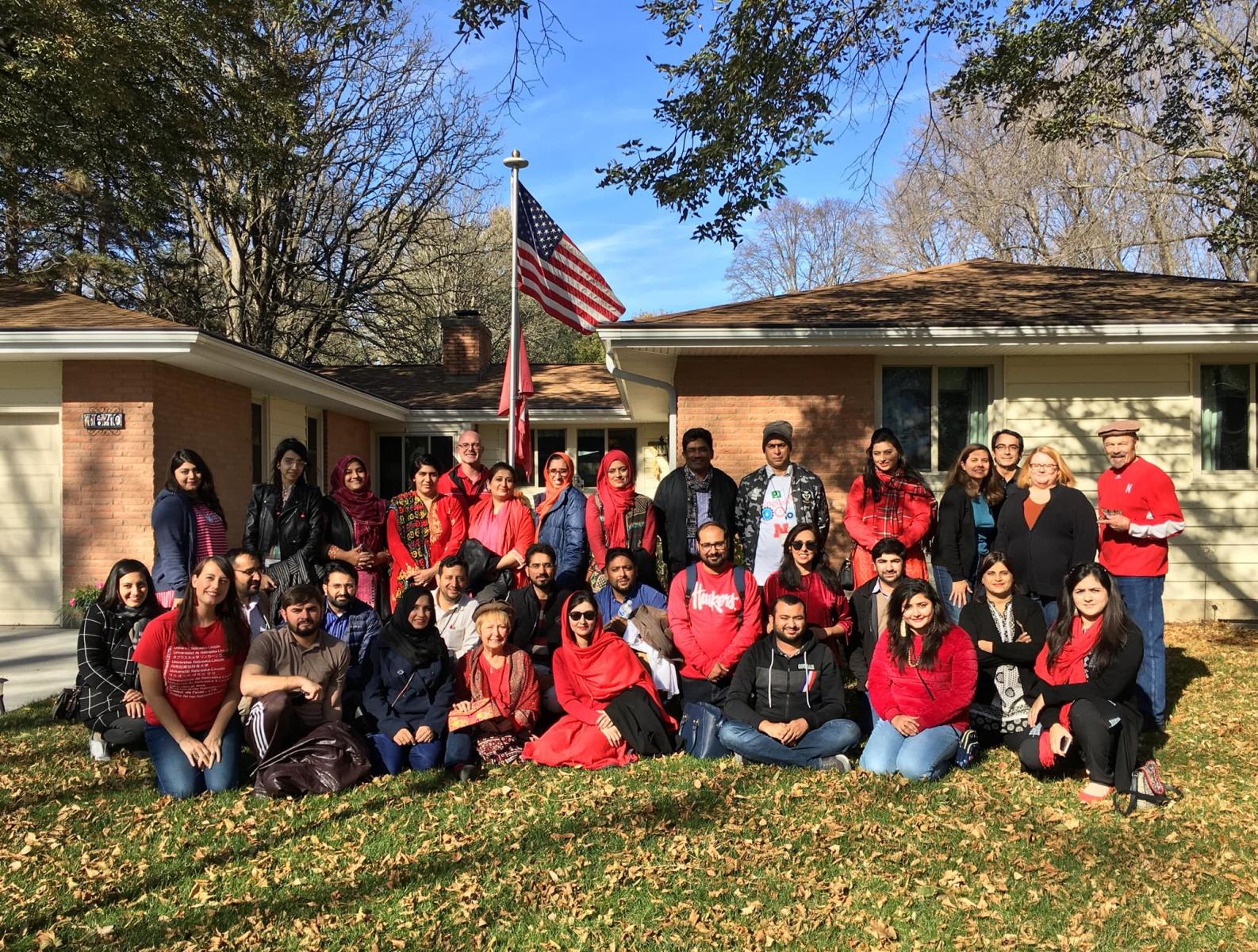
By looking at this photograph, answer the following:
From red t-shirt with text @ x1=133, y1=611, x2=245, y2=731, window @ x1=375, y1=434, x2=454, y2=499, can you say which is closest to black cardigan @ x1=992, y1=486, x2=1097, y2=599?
red t-shirt with text @ x1=133, y1=611, x2=245, y2=731

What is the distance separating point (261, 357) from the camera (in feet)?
33.8

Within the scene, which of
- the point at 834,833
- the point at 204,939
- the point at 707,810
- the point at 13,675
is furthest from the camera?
the point at 13,675

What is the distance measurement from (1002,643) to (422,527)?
369cm

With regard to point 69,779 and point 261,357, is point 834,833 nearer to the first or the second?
point 69,779

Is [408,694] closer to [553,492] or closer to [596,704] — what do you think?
[596,704]

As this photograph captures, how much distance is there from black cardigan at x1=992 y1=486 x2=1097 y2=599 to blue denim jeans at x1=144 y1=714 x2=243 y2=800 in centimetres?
449

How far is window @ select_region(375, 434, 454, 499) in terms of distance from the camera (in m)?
17.3

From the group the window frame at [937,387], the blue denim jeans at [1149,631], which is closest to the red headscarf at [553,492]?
the blue denim jeans at [1149,631]

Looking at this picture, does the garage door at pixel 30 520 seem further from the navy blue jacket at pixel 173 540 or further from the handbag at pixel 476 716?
the handbag at pixel 476 716

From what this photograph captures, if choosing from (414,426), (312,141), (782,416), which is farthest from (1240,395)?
(312,141)

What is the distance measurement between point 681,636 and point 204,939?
297 cm

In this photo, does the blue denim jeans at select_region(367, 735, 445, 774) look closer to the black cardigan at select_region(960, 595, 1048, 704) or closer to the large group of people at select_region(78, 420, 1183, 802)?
the large group of people at select_region(78, 420, 1183, 802)

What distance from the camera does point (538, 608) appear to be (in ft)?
18.6

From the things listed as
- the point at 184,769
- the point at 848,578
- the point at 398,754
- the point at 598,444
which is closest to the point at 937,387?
the point at 848,578
